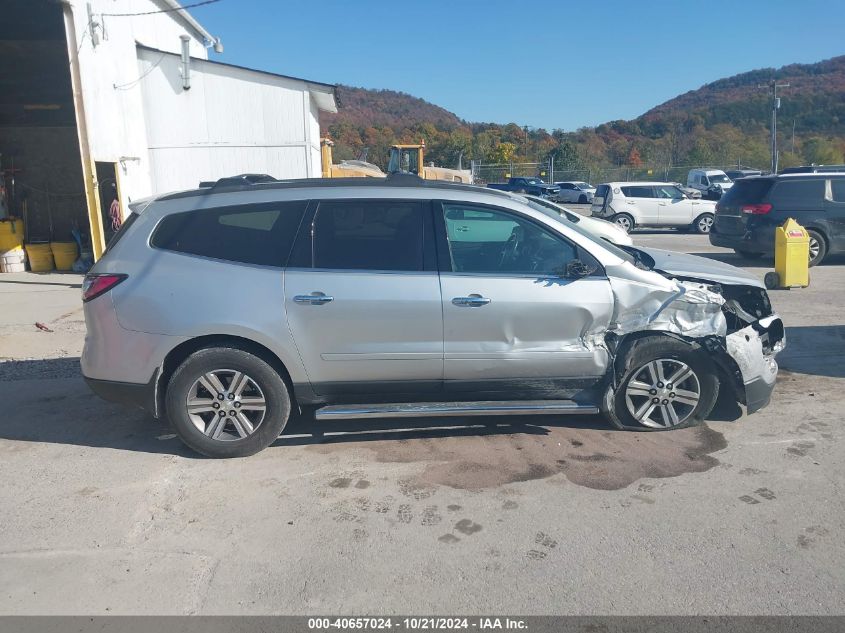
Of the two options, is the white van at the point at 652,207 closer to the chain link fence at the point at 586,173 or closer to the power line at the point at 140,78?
the power line at the point at 140,78

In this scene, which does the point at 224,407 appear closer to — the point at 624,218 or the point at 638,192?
the point at 624,218

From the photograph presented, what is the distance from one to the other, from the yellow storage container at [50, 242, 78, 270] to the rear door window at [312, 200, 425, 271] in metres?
11.8

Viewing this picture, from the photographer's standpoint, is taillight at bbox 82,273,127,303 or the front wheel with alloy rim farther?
the front wheel with alloy rim

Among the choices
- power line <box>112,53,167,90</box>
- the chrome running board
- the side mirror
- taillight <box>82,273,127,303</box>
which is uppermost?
power line <box>112,53,167,90</box>

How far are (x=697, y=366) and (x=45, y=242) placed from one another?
14.4 meters

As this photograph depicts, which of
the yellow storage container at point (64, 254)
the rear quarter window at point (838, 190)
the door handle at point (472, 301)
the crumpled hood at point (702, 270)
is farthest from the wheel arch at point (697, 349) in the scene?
the yellow storage container at point (64, 254)

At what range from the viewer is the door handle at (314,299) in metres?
4.79

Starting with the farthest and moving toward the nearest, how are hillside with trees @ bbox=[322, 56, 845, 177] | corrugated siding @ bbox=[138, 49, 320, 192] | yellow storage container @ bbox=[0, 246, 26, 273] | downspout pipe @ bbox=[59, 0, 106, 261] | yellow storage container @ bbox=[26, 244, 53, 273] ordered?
hillside with trees @ bbox=[322, 56, 845, 177] → corrugated siding @ bbox=[138, 49, 320, 192] → yellow storage container @ bbox=[26, 244, 53, 273] → yellow storage container @ bbox=[0, 246, 26, 273] → downspout pipe @ bbox=[59, 0, 106, 261]

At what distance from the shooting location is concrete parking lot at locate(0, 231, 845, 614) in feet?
11.0

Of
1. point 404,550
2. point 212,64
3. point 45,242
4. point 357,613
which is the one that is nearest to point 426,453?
point 404,550

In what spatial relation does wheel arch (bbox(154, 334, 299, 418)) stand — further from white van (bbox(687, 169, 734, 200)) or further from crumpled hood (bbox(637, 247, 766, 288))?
white van (bbox(687, 169, 734, 200))

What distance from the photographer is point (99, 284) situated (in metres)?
4.88

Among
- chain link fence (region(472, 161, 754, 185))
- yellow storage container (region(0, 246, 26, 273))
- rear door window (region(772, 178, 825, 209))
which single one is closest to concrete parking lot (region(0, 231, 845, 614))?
rear door window (region(772, 178, 825, 209))

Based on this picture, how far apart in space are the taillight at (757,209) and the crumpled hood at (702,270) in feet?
27.3
